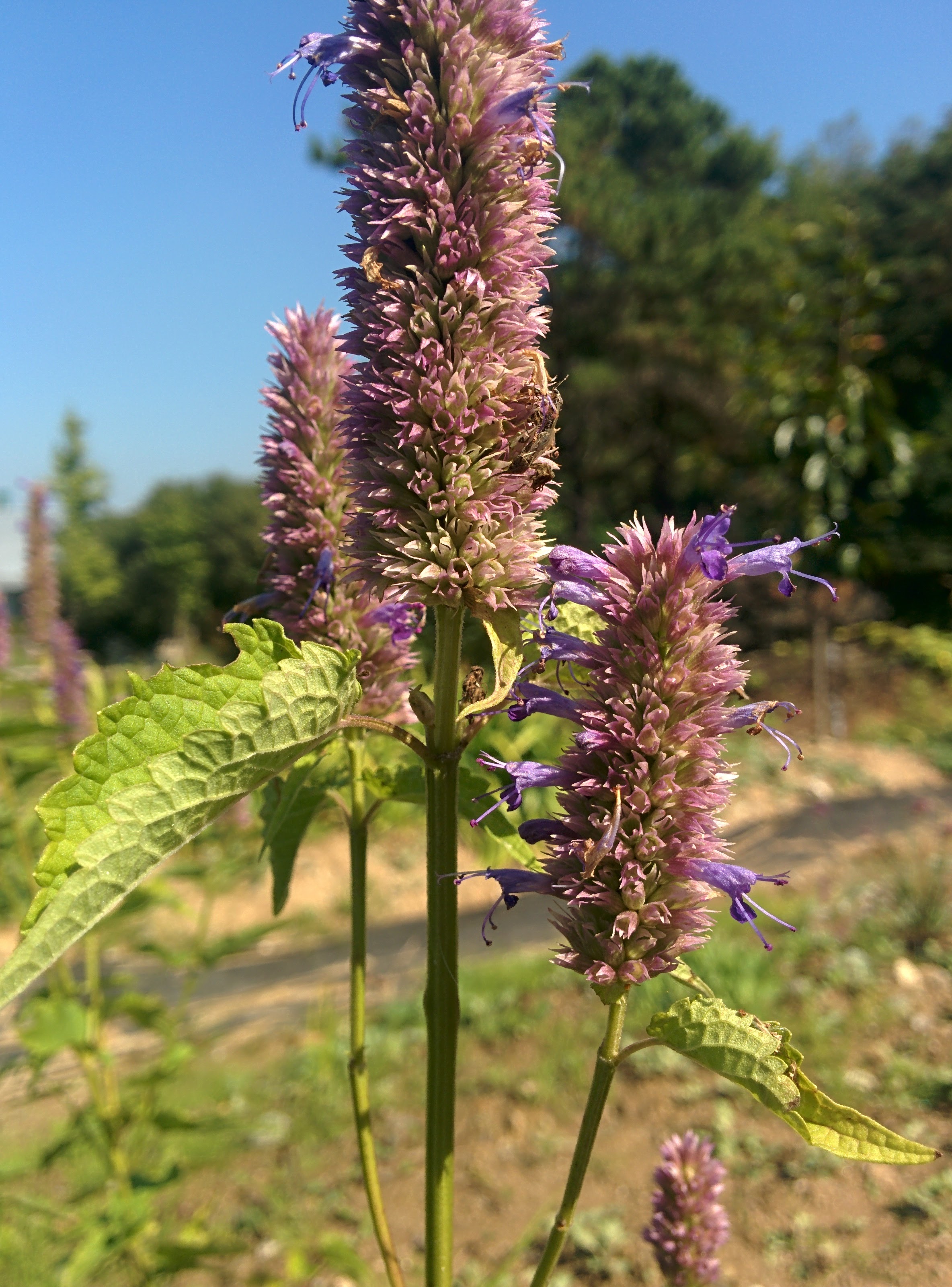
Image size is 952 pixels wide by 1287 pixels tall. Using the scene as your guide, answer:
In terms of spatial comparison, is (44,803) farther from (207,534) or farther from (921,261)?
(207,534)

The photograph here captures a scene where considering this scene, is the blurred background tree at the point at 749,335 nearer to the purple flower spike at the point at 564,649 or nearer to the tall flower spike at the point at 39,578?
the tall flower spike at the point at 39,578

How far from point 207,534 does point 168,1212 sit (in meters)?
32.1

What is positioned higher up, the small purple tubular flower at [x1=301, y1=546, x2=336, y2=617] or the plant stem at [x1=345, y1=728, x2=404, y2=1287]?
the small purple tubular flower at [x1=301, y1=546, x2=336, y2=617]

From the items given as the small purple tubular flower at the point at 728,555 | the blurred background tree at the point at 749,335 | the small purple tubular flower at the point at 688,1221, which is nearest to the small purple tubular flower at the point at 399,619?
the small purple tubular flower at the point at 728,555

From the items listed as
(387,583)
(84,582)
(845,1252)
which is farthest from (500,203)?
(84,582)

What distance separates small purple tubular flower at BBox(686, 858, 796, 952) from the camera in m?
1.12

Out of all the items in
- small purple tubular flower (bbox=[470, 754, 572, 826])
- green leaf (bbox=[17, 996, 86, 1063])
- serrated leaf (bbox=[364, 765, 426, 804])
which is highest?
small purple tubular flower (bbox=[470, 754, 572, 826])

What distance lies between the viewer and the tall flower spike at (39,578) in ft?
17.3

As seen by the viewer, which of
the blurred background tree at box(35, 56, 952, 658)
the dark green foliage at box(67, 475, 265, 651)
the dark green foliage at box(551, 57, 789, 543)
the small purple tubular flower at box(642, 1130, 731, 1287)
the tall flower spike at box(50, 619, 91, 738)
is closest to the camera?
the small purple tubular flower at box(642, 1130, 731, 1287)

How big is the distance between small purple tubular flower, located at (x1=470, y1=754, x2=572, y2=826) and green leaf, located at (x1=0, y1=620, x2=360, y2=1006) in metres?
0.33

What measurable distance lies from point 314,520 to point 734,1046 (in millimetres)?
1110

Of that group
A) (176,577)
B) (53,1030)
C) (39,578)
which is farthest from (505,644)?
(176,577)

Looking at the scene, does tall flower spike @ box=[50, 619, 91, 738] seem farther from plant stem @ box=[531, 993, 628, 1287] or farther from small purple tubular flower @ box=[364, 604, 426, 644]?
plant stem @ box=[531, 993, 628, 1287]

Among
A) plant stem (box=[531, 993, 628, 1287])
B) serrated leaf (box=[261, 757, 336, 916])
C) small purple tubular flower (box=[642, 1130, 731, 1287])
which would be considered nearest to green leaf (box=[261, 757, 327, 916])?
serrated leaf (box=[261, 757, 336, 916])
